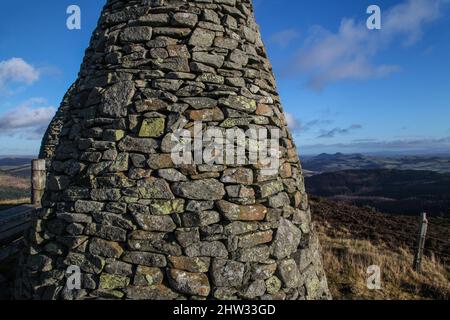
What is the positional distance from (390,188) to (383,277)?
1711 inches

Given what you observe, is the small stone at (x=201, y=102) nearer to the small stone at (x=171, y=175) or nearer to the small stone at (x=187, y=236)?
the small stone at (x=171, y=175)

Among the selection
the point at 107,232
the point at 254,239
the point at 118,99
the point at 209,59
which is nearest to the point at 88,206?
the point at 107,232

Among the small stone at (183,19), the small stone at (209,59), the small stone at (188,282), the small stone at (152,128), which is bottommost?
the small stone at (188,282)

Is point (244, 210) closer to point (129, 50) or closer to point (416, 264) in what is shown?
point (129, 50)

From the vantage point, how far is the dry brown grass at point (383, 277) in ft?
21.7

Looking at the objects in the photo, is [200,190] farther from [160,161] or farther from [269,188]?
[269,188]

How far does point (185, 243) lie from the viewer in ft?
10.3

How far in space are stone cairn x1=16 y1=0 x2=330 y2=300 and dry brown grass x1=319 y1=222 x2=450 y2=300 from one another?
3.47 metres

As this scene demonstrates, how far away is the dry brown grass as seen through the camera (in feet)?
21.7

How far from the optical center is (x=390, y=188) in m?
45.9

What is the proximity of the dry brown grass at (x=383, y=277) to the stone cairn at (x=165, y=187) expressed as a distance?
11.4 ft

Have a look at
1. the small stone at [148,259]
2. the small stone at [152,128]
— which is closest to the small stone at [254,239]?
the small stone at [148,259]

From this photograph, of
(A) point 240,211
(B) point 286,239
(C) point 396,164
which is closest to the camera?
(A) point 240,211

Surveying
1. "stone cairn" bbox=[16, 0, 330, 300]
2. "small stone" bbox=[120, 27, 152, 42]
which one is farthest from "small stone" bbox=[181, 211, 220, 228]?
"small stone" bbox=[120, 27, 152, 42]
